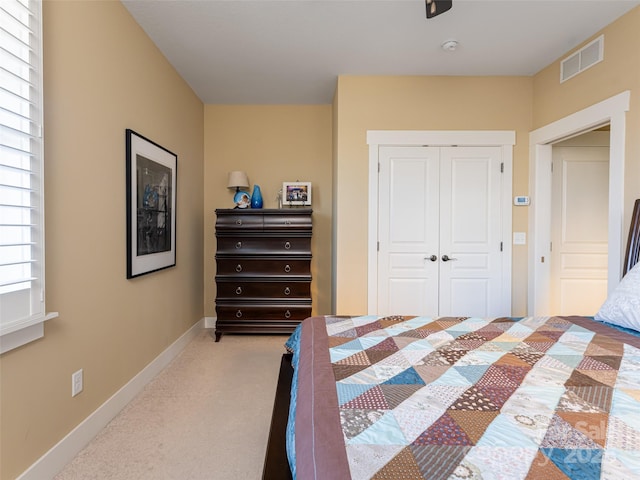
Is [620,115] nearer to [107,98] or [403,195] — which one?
[403,195]

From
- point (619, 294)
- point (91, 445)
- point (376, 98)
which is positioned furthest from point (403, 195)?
point (91, 445)

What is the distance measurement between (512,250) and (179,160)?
3.52 meters

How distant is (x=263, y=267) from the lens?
11.9 ft

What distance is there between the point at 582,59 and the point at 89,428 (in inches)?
175

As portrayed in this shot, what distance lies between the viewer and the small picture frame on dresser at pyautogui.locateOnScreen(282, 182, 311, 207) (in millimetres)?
3994

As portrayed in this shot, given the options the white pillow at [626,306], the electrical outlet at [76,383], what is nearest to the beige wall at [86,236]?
the electrical outlet at [76,383]

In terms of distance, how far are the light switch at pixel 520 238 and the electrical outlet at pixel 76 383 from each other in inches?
147

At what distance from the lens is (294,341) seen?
1811mm

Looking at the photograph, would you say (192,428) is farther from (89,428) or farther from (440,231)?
(440,231)

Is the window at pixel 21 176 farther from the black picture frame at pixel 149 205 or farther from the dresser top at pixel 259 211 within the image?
the dresser top at pixel 259 211

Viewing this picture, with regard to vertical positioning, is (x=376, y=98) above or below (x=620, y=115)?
above

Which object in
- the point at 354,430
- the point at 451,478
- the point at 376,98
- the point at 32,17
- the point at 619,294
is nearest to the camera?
the point at 451,478

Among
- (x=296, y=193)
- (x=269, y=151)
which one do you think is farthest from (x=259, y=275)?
(x=269, y=151)

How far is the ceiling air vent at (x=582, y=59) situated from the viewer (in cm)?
253
